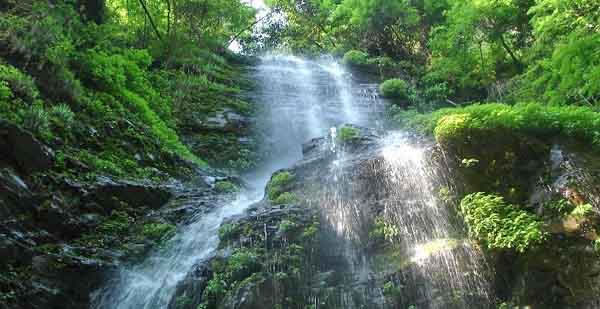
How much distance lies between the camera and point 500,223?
608cm

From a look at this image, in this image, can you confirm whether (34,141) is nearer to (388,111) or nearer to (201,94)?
(201,94)

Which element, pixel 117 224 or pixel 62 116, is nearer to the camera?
pixel 117 224

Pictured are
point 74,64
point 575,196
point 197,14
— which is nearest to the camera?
point 575,196

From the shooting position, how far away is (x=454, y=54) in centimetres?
1539

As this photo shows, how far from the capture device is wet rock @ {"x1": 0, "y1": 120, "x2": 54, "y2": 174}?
272 inches

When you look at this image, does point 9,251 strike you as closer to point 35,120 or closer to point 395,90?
point 35,120

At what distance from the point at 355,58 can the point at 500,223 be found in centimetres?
1515

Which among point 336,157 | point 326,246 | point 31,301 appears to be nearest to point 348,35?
point 336,157

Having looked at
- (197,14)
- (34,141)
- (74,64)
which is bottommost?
(34,141)

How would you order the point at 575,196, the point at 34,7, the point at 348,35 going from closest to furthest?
the point at 575,196 → the point at 34,7 → the point at 348,35

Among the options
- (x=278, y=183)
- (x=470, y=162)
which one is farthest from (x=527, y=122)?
(x=278, y=183)

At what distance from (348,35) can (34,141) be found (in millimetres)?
18533

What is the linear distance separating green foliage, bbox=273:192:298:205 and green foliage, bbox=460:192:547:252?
2918 millimetres

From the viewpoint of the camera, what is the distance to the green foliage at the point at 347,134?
10357 millimetres
